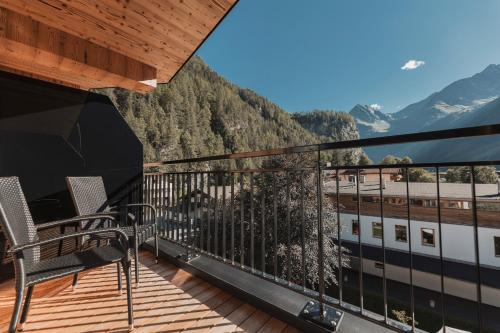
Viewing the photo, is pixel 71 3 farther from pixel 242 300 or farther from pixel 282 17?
Answer: pixel 282 17

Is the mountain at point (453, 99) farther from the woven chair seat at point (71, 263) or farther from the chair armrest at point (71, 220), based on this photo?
the woven chair seat at point (71, 263)

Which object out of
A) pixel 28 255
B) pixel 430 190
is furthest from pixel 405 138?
pixel 430 190

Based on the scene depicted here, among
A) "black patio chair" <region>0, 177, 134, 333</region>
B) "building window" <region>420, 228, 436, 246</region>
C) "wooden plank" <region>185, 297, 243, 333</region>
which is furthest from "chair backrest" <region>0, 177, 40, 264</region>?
"building window" <region>420, 228, 436, 246</region>

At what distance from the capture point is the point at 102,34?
8.00ft

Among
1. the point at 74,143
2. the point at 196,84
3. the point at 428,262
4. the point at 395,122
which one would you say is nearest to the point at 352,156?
the point at 428,262

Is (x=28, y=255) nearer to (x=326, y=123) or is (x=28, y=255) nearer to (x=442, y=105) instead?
(x=326, y=123)

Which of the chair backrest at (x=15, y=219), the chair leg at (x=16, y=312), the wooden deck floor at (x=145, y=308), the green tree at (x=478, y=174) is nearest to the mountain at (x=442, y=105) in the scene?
the green tree at (x=478, y=174)

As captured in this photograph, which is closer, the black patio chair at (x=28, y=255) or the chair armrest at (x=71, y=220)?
the black patio chair at (x=28, y=255)

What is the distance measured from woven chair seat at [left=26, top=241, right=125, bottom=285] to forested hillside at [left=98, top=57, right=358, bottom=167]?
18.4m

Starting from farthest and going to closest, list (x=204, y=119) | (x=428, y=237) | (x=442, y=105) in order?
(x=442, y=105)
(x=204, y=119)
(x=428, y=237)

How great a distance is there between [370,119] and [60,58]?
15560 centimetres

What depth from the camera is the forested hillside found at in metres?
24.3

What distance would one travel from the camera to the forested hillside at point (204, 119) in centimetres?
2433

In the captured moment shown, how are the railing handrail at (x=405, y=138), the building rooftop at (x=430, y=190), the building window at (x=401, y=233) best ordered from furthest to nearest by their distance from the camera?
the building window at (x=401, y=233) < the building rooftop at (x=430, y=190) < the railing handrail at (x=405, y=138)
